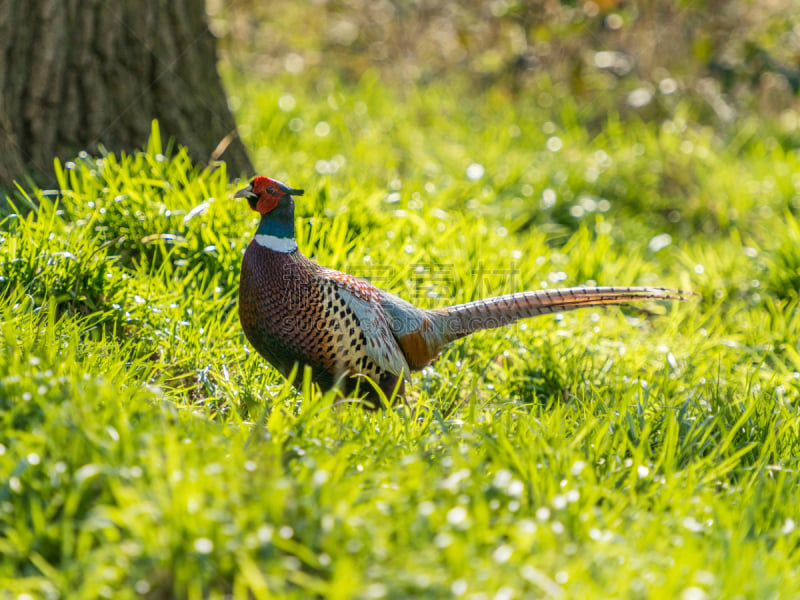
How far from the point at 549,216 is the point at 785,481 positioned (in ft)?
9.19

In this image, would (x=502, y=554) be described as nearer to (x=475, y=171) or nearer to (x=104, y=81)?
(x=104, y=81)

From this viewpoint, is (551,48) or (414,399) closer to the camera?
(414,399)

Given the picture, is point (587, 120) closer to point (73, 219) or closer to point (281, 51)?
point (281, 51)

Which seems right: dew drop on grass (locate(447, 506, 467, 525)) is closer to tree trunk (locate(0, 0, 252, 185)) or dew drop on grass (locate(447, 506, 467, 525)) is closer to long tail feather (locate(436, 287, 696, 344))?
long tail feather (locate(436, 287, 696, 344))

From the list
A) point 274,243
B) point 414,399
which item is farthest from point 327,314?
point 414,399

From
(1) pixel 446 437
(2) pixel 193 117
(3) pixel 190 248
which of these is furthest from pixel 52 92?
(1) pixel 446 437

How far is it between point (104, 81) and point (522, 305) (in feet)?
7.52

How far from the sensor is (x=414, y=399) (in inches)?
116

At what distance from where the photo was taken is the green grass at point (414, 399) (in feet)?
5.39

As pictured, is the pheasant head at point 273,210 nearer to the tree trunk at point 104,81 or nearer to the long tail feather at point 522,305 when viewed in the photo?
the long tail feather at point 522,305

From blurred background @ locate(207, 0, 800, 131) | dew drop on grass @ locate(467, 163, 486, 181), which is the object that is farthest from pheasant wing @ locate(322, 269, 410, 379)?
blurred background @ locate(207, 0, 800, 131)

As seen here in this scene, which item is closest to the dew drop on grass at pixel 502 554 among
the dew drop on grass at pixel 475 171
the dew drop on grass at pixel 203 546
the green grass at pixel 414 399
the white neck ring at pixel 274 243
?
the green grass at pixel 414 399

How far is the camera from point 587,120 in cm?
627

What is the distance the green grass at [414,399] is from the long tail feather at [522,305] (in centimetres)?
24
